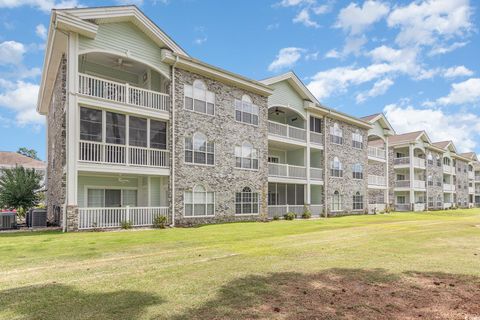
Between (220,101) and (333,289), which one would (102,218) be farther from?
(333,289)

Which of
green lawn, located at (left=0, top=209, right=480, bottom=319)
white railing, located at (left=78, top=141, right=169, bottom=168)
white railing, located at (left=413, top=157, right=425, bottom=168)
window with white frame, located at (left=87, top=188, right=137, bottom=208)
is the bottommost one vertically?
green lawn, located at (left=0, top=209, right=480, bottom=319)

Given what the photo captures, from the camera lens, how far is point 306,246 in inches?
439

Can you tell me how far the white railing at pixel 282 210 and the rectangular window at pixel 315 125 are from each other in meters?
7.07

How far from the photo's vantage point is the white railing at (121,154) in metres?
16.6

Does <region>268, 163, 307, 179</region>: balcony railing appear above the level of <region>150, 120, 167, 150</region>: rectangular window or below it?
below

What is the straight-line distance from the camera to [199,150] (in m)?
A: 20.4

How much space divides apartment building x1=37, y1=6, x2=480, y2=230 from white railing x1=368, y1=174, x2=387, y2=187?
30.8 feet

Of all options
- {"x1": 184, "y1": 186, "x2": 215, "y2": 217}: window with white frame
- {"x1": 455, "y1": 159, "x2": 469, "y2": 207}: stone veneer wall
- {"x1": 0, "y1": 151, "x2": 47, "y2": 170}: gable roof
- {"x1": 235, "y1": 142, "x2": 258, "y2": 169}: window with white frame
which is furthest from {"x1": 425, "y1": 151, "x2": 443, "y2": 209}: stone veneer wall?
{"x1": 0, "y1": 151, "x2": 47, "y2": 170}: gable roof

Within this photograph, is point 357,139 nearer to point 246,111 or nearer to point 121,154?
point 246,111

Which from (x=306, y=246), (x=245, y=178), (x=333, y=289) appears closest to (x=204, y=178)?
(x=245, y=178)

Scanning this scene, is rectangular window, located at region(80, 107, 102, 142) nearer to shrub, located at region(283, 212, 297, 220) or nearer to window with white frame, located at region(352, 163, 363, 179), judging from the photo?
shrub, located at region(283, 212, 297, 220)

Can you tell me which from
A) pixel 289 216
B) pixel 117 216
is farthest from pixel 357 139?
pixel 117 216

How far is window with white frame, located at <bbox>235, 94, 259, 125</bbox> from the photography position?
2289 centimetres

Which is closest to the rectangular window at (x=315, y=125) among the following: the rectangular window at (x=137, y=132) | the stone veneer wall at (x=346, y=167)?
the stone veneer wall at (x=346, y=167)
